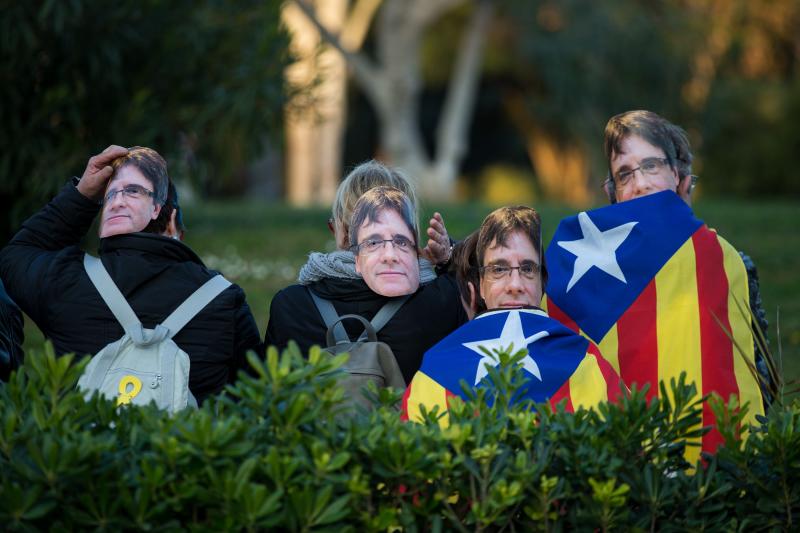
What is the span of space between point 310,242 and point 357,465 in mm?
11054

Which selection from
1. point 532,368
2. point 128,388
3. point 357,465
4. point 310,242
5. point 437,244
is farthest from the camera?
point 310,242

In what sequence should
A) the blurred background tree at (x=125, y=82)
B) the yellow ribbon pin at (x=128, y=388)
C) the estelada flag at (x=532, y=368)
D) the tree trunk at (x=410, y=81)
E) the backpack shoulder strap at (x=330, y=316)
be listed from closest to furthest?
the estelada flag at (x=532, y=368) < the yellow ribbon pin at (x=128, y=388) < the backpack shoulder strap at (x=330, y=316) < the blurred background tree at (x=125, y=82) < the tree trunk at (x=410, y=81)

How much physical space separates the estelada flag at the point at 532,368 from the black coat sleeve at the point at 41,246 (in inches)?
58.9

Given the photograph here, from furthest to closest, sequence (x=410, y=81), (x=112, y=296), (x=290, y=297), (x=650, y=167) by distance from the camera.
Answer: (x=410, y=81) → (x=650, y=167) → (x=290, y=297) → (x=112, y=296)

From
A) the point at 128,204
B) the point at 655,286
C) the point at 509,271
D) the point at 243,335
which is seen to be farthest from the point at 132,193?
the point at 655,286

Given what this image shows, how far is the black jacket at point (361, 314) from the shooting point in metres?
4.32

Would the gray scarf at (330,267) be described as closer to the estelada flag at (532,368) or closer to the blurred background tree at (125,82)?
the estelada flag at (532,368)

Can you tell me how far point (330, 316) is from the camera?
4293 millimetres

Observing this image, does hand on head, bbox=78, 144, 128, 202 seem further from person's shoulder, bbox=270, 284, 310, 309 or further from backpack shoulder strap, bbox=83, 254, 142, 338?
person's shoulder, bbox=270, 284, 310, 309

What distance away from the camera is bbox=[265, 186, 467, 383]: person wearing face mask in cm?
432

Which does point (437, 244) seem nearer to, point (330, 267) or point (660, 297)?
point (330, 267)

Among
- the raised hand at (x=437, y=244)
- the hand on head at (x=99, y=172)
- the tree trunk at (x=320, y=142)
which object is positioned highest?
the tree trunk at (x=320, y=142)

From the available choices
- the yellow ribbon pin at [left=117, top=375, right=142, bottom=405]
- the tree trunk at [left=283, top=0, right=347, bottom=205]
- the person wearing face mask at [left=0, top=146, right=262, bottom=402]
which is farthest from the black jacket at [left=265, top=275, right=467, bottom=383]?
the tree trunk at [left=283, top=0, right=347, bottom=205]

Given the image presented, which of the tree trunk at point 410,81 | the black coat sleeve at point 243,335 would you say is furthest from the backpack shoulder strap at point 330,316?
the tree trunk at point 410,81
